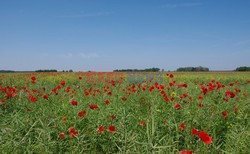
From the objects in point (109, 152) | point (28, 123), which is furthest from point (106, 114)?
point (28, 123)

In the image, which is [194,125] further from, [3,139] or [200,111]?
[3,139]

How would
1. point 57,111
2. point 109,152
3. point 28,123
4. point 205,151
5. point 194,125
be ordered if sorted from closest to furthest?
point 205,151 < point 109,152 < point 28,123 < point 194,125 < point 57,111

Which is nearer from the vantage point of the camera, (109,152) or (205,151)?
(205,151)

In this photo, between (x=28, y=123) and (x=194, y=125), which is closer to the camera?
(x=28, y=123)

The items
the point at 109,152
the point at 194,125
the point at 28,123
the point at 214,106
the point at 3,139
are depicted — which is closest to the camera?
the point at 3,139

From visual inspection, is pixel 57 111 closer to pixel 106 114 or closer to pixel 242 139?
pixel 106 114

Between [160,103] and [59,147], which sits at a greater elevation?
[160,103]

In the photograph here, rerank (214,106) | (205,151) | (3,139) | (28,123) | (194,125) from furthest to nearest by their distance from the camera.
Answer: (214,106) → (194,125) → (28,123) → (3,139) → (205,151)

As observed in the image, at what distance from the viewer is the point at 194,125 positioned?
336cm

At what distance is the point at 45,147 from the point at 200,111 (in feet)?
7.82

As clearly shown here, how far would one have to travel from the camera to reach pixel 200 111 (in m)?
3.48

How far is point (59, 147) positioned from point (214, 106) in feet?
9.39


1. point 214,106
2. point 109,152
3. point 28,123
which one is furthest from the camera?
point 214,106

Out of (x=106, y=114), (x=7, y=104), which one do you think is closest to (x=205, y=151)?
(x=106, y=114)
